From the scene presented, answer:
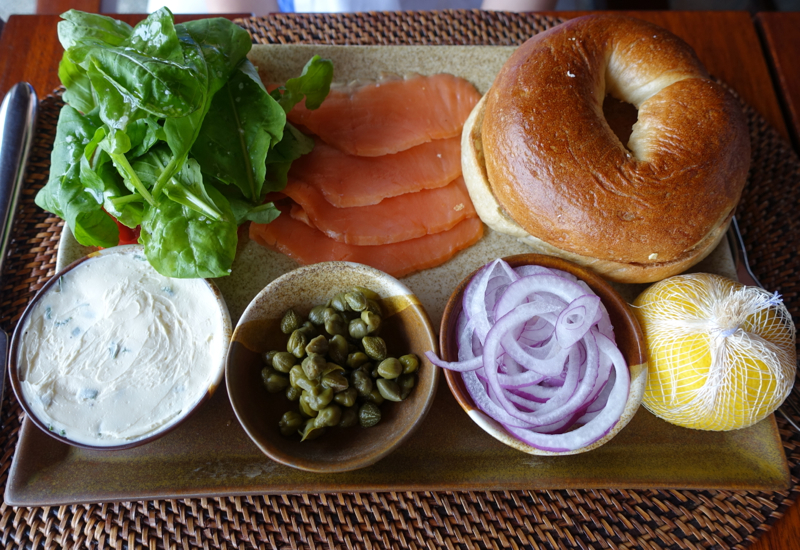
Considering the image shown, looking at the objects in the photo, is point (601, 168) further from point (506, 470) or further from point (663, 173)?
point (506, 470)

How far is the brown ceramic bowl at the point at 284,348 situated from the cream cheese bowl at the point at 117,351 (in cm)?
10

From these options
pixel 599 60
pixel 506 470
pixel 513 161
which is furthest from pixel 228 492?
pixel 599 60

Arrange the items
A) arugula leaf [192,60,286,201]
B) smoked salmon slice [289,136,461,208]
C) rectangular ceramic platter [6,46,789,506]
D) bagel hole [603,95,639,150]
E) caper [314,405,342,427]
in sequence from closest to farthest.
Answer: caper [314,405,342,427] → rectangular ceramic platter [6,46,789,506] → arugula leaf [192,60,286,201] → bagel hole [603,95,639,150] → smoked salmon slice [289,136,461,208]

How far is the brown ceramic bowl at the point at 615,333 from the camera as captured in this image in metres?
1.40

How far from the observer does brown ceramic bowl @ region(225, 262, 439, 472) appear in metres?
1.39

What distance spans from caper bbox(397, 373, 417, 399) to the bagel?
0.62 m

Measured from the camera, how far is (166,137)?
144 cm

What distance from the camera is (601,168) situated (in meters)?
1.46

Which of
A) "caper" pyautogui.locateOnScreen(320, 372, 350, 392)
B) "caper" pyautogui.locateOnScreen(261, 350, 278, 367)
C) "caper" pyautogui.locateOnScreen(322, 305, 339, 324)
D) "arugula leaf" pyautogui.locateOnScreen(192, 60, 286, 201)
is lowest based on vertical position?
"caper" pyautogui.locateOnScreen(261, 350, 278, 367)

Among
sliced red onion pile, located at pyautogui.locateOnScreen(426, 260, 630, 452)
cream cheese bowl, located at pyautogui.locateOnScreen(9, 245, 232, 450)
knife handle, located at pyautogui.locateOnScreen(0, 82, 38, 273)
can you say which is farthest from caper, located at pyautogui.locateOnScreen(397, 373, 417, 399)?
knife handle, located at pyautogui.locateOnScreen(0, 82, 38, 273)

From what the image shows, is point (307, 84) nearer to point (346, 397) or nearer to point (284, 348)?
point (284, 348)

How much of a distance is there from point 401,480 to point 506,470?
33 cm

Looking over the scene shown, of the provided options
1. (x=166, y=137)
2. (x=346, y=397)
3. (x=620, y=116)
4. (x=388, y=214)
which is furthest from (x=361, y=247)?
(x=620, y=116)

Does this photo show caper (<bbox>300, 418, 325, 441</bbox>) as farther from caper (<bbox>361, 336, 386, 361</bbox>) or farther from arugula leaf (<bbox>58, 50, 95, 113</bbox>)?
arugula leaf (<bbox>58, 50, 95, 113</bbox>)
